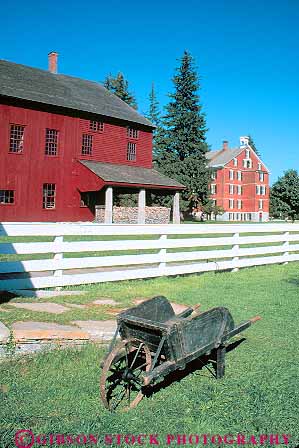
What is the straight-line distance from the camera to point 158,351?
338 centimetres

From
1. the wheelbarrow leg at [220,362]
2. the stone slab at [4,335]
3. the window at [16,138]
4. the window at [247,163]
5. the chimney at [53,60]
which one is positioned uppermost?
the chimney at [53,60]

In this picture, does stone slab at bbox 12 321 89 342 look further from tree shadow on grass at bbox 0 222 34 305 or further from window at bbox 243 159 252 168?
window at bbox 243 159 252 168

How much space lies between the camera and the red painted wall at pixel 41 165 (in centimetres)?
2519

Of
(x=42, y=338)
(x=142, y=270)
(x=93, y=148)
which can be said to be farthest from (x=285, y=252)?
(x=93, y=148)

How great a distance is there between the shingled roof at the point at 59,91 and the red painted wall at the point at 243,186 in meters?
35.5

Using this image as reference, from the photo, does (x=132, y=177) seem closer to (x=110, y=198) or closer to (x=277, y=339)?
(x=110, y=198)

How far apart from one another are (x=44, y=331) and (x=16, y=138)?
23557mm

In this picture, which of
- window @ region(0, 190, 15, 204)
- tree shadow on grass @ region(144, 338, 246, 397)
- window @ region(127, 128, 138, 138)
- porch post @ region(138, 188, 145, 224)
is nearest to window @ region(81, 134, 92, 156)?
window @ region(127, 128, 138, 138)

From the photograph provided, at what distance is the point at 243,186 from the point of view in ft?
230

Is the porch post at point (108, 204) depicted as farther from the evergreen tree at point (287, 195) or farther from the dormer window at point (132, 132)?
the evergreen tree at point (287, 195)

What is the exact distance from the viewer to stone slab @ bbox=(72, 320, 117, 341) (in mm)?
4594

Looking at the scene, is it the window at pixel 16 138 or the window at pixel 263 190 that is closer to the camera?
the window at pixel 16 138

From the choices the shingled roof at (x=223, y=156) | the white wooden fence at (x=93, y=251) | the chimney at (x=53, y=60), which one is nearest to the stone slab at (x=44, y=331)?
the white wooden fence at (x=93, y=251)

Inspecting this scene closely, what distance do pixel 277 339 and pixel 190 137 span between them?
4396 cm
